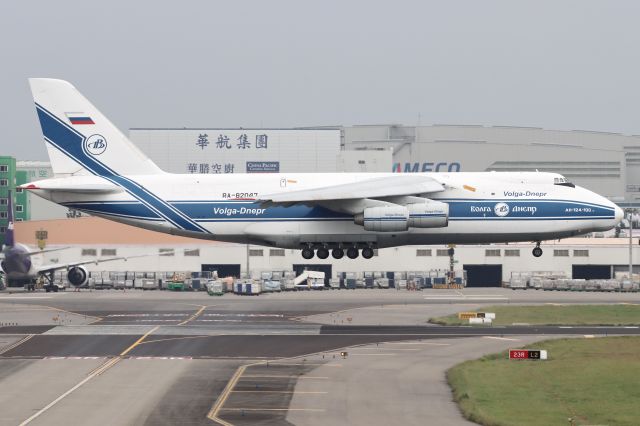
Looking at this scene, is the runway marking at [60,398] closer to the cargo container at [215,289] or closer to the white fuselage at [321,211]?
the white fuselage at [321,211]

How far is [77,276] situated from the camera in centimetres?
→ 11694

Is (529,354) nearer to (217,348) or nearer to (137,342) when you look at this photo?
(217,348)

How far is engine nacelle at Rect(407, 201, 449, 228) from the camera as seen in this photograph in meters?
67.7

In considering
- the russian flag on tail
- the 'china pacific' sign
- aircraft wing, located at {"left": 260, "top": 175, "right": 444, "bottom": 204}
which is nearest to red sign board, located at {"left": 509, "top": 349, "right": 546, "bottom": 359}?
aircraft wing, located at {"left": 260, "top": 175, "right": 444, "bottom": 204}

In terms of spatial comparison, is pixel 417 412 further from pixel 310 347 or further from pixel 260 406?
pixel 310 347

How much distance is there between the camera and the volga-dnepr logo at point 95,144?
73.6m

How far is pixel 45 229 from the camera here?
5261 inches

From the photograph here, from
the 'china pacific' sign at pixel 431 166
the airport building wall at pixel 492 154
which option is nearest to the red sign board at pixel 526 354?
the airport building wall at pixel 492 154

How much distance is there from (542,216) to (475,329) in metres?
12.4

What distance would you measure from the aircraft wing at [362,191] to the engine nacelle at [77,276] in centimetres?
5386

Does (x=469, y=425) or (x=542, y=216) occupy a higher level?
(x=542, y=216)

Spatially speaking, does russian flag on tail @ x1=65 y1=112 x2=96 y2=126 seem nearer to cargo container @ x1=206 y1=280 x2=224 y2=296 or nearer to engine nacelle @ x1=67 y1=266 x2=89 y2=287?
cargo container @ x1=206 y1=280 x2=224 y2=296

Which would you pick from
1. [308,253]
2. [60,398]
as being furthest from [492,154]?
[60,398]

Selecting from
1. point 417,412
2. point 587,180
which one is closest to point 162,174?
point 417,412
